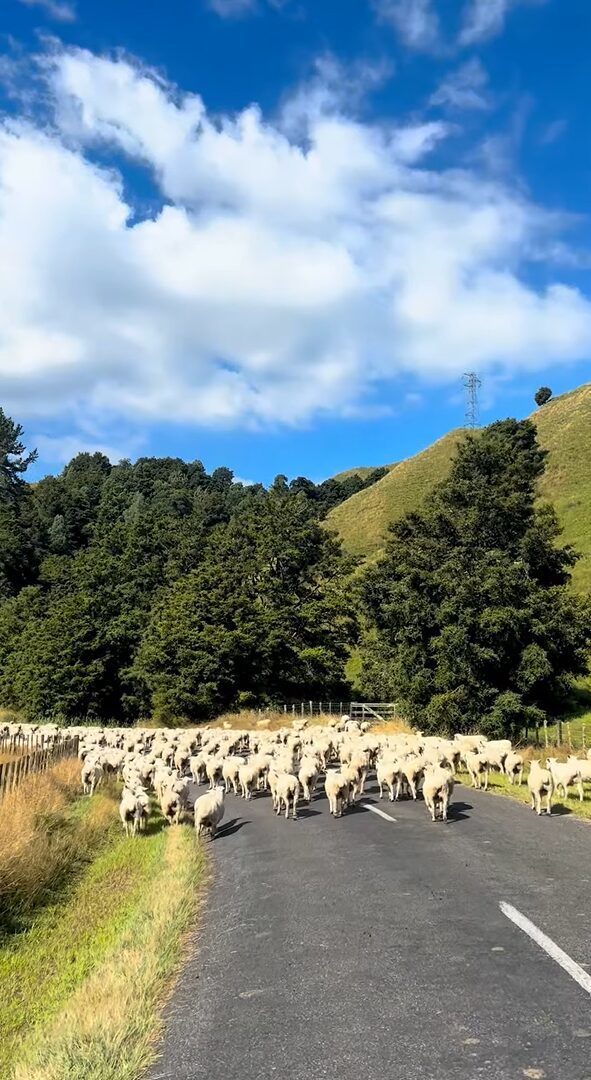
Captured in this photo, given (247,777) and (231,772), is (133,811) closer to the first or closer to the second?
(247,777)

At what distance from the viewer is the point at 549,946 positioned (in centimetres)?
679

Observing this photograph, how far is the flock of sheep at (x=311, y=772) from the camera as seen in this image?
14891 mm

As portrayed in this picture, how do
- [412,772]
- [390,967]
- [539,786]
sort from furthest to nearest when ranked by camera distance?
[412,772] < [539,786] < [390,967]

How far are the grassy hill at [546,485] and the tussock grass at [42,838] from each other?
46051 mm

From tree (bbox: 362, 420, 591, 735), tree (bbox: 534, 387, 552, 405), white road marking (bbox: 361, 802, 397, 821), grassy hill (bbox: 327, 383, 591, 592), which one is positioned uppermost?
tree (bbox: 534, 387, 552, 405)

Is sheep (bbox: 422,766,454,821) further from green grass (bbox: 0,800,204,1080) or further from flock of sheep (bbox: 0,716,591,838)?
green grass (bbox: 0,800,204,1080)

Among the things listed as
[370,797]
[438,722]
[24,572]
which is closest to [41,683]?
[438,722]

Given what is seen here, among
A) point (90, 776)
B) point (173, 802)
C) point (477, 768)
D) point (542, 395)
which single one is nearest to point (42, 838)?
point (173, 802)

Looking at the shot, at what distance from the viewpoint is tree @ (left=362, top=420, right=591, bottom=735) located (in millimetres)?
32000

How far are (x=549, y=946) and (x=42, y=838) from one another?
9.46 metres

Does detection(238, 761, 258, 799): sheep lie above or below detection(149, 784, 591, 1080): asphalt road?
below

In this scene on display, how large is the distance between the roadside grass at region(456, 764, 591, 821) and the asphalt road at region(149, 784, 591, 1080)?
8.95 feet

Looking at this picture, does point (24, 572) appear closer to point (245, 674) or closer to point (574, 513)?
point (245, 674)

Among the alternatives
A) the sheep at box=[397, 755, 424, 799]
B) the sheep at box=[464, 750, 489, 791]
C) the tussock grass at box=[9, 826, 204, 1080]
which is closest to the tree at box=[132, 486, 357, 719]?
the sheep at box=[464, 750, 489, 791]
